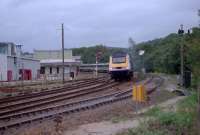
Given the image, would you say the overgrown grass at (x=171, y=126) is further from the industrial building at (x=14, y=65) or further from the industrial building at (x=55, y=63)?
the industrial building at (x=55, y=63)

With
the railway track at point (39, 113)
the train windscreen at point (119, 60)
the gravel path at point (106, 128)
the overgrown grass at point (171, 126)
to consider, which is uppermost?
the train windscreen at point (119, 60)

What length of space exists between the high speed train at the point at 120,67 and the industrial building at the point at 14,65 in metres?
17.3

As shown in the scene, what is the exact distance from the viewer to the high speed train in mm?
54737

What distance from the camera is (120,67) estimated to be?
54844 mm

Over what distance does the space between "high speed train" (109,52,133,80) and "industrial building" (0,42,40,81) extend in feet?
56.6

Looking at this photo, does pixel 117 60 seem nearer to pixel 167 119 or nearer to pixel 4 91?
pixel 4 91

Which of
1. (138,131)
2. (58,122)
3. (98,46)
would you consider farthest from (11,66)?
(98,46)

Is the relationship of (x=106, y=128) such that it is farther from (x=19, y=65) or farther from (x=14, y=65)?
(x=19, y=65)

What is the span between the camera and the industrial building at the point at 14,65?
254 feet

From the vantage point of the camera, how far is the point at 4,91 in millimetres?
45094

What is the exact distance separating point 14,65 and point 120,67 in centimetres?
3279

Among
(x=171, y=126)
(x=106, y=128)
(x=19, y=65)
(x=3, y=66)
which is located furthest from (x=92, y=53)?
(x=171, y=126)

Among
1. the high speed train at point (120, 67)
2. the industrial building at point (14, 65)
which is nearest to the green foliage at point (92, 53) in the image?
the industrial building at point (14, 65)

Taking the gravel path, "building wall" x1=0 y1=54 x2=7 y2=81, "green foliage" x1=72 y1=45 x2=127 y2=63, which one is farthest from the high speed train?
"green foliage" x1=72 y1=45 x2=127 y2=63
